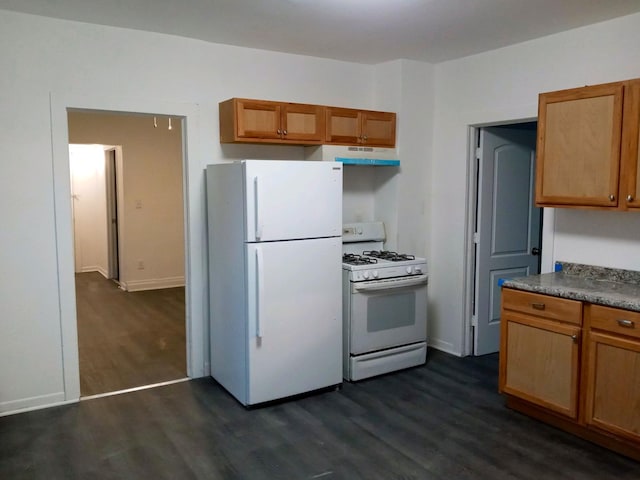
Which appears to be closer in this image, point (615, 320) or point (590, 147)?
point (615, 320)

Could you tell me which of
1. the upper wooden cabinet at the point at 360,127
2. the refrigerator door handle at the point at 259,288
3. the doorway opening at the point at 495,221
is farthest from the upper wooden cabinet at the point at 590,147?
the refrigerator door handle at the point at 259,288

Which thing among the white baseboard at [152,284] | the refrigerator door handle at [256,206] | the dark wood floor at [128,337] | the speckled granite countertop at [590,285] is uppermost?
the refrigerator door handle at [256,206]

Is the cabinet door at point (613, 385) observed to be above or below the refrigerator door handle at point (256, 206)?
below

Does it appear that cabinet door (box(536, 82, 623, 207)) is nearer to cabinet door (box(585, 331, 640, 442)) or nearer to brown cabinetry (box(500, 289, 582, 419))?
brown cabinetry (box(500, 289, 582, 419))

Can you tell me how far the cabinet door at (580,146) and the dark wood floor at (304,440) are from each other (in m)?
1.42

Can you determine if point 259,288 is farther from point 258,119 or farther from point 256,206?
point 258,119

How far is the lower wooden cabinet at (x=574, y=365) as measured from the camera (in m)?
2.83

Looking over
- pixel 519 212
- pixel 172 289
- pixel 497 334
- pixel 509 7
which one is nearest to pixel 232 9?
pixel 509 7

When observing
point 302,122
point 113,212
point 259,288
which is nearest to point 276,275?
point 259,288

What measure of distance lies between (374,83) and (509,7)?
5.74 feet

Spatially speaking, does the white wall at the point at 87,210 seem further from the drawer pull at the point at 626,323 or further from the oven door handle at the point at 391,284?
the drawer pull at the point at 626,323

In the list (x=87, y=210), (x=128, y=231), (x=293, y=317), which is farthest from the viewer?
(x=87, y=210)

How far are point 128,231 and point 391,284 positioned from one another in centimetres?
466

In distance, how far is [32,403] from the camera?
11.5ft
